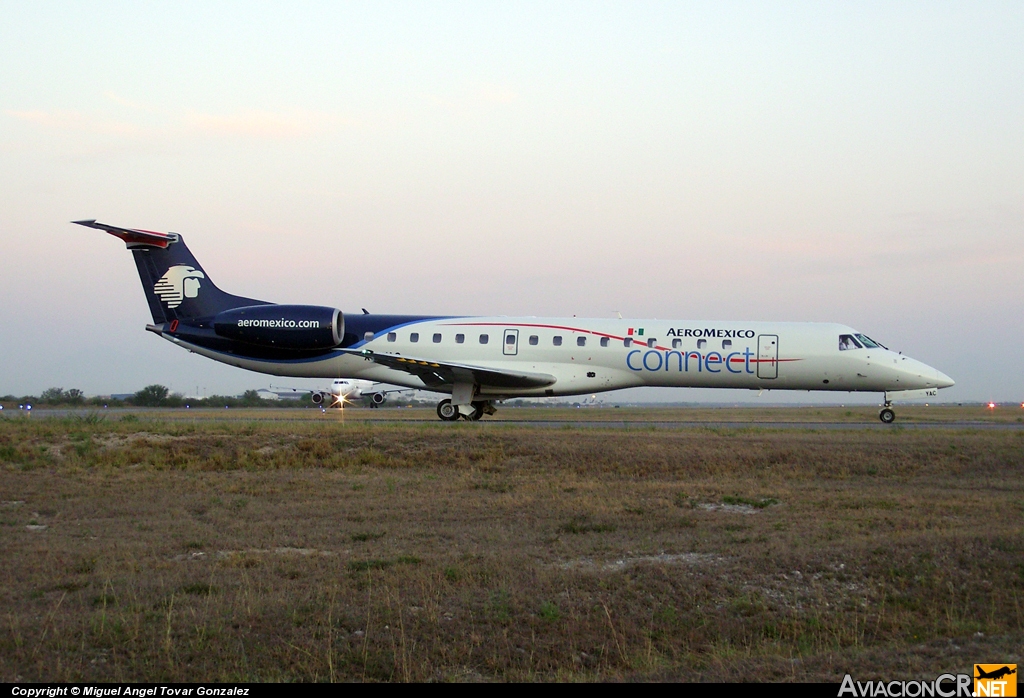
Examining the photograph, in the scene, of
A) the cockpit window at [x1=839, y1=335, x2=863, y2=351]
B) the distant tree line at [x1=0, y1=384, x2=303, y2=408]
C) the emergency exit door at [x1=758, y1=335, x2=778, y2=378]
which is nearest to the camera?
the emergency exit door at [x1=758, y1=335, x2=778, y2=378]

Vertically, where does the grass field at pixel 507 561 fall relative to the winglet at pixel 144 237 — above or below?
below

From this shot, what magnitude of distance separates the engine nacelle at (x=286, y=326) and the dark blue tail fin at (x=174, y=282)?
63.7 inches

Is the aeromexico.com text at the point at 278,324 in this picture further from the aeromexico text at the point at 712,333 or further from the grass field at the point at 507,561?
the aeromexico text at the point at 712,333

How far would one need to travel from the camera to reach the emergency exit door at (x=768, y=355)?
27.5 metres

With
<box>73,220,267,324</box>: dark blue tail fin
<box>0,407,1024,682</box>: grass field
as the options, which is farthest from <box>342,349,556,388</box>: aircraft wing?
<box>0,407,1024,682</box>: grass field

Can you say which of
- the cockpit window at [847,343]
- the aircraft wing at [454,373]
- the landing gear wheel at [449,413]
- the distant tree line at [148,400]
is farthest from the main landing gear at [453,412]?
the distant tree line at [148,400]

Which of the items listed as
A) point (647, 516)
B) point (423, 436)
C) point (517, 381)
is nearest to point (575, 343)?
point (517, 381)

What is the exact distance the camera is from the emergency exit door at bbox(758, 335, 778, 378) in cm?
2747

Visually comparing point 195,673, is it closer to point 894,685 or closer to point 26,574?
point 26,574

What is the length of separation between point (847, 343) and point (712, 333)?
13.7 feet

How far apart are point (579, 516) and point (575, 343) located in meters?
14.7

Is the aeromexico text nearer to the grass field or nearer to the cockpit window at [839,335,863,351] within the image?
the cockpit window at [839,335,863,351]

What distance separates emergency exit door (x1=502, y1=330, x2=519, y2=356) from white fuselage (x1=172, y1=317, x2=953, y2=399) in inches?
1.2

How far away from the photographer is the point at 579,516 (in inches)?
535
